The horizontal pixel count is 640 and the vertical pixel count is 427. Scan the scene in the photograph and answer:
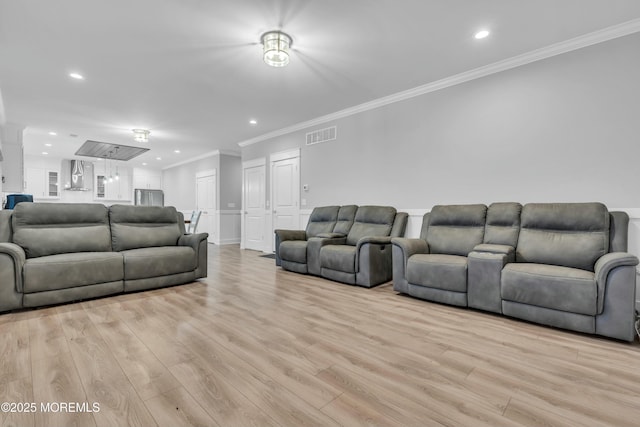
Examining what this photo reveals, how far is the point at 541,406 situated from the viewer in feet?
4.45

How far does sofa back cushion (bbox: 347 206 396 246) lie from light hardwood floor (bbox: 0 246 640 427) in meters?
1.52

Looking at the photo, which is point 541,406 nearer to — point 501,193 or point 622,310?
point 622,310

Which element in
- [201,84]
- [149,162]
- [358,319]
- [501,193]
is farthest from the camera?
[149,162]

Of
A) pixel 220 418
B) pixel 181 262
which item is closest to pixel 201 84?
pixel 181 262

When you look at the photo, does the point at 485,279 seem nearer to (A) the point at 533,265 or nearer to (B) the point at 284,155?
(A) the point at 533,265

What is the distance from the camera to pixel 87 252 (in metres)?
3.24

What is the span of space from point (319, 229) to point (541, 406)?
373 centimetres

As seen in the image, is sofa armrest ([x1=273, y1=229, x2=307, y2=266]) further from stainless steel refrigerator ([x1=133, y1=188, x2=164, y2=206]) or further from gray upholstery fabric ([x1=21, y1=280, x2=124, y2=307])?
stainless steel refrigerator ([x1=133, y1=188, x2=164, y2=206])

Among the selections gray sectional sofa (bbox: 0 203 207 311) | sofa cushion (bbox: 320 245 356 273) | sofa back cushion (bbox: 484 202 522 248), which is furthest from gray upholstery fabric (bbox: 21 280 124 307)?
sofa back cushion (bbox: 484 202 522 248)

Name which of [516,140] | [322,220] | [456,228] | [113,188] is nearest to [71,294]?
[322,220]

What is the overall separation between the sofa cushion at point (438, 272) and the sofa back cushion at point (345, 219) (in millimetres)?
1534

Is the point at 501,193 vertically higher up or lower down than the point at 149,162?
lower down

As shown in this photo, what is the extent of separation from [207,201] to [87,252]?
548cm

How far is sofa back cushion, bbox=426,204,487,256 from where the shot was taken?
3.24 m
